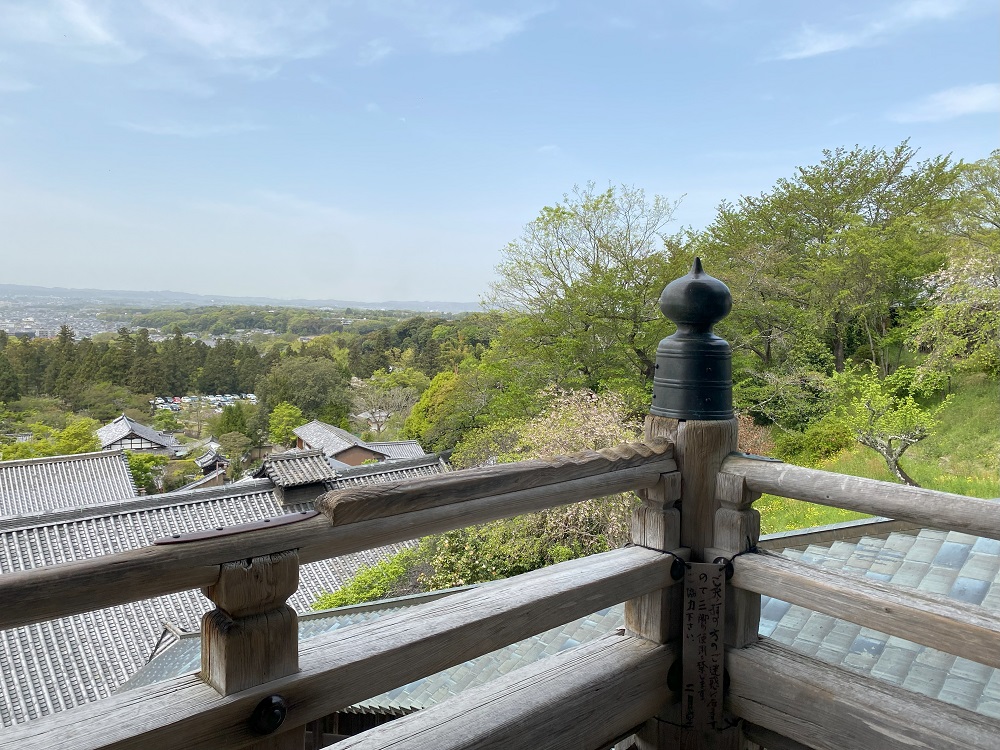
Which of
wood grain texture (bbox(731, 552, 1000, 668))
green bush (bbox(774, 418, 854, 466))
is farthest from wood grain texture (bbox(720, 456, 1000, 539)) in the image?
green bush (bbox(774, 418, 854, 466))

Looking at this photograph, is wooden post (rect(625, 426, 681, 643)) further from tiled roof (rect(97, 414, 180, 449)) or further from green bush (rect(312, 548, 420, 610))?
tiled roof (rect(97, 414, 180, 449))

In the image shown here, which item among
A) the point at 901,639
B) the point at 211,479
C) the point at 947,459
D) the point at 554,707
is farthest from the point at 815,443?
the point at 211,479

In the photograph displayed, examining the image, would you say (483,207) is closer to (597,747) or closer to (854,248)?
(854,248)

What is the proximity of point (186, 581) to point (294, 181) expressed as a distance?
195ft

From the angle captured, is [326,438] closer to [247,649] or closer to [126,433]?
[126,433]

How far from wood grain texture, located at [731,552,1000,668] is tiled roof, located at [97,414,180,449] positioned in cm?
2669

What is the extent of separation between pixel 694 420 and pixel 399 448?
68.1 ft

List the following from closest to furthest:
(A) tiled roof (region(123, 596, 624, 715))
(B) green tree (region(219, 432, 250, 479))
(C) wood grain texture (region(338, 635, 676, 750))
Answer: (C) wood grain texture (region(338, 635, 676, 750)) < (A) tiled roof (region(123, 596, 624, 715)) < (B) green tree (region(219, 432, 250, 479))

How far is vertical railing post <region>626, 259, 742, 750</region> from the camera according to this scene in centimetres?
137

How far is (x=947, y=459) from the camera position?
33.1 feet

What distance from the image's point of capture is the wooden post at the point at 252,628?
32.7 inches

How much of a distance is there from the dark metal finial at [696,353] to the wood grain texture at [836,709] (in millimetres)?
555

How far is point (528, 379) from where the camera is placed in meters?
13.5

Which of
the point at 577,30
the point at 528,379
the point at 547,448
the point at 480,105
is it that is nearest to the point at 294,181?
the point at 480,105
